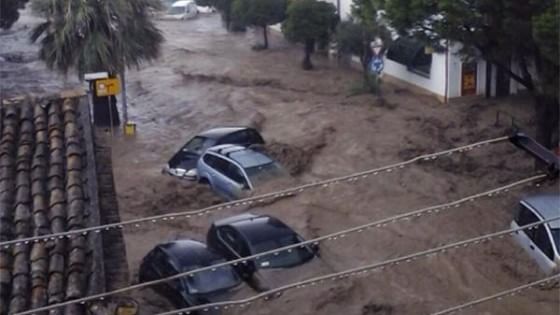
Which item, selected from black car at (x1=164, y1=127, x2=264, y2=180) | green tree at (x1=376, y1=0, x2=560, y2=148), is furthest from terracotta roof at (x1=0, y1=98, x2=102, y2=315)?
black car at (x1=164, y1=127, x2=264, y2=180)

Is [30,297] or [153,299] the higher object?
[30,297]

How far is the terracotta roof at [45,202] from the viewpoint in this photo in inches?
325

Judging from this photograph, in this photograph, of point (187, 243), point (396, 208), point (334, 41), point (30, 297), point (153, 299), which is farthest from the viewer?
point (334, 41)

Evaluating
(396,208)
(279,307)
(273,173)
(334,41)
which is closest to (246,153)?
(273,173)

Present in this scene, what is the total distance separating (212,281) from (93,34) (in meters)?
12.8

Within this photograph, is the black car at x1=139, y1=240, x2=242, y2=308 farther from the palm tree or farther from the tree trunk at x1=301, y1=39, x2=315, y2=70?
the tree trunk at x1=301, y1=39, x2=315, y2=70

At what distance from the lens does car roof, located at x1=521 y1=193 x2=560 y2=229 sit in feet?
54.7

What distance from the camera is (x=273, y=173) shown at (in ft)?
69.9

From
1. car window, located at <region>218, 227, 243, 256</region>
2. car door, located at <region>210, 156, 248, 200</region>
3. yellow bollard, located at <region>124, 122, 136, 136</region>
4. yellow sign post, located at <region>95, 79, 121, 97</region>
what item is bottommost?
yellow bollard, located at <region>124, 122, 136, 136</region>

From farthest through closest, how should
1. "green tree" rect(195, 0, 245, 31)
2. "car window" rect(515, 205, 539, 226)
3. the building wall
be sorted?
"green tree" rect(195, 0, 245, 31) → the building wall → "car window" rect(515, 205, 539, 226)

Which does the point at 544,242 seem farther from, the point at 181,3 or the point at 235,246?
the point at 181,3

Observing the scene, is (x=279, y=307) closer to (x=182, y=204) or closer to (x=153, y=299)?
(x=153, y=299)

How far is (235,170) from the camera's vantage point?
834 inches

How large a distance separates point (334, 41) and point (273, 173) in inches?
518
